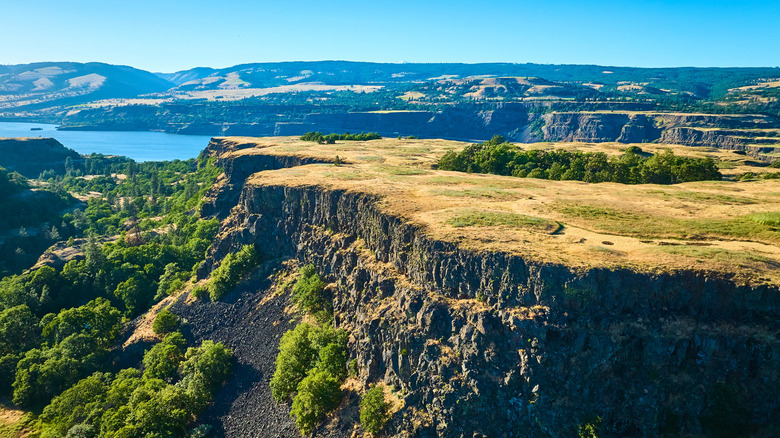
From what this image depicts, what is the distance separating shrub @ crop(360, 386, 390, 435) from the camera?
41.0 metres

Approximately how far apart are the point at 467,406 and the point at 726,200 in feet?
161

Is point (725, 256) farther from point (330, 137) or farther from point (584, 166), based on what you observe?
point (330, 137)

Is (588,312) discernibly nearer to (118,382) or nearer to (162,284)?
(118,382)

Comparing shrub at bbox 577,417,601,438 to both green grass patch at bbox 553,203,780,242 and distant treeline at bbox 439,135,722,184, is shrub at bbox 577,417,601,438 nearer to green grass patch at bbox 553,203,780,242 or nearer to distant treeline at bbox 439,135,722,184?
green grass patch at bbox 553,203,780,242

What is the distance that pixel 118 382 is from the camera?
2266 inches

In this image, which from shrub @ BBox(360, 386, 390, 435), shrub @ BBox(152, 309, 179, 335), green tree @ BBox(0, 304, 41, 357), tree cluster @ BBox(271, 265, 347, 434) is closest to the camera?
shrub @ BBox(360, 386, 390, 435)

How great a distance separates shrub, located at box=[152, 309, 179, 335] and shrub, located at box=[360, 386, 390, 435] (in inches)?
1593

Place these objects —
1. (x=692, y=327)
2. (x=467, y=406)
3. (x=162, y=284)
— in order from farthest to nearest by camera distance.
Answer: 1. (x=162, y=284)
2. (x=467, y=406)
3. (x=692, y=327)

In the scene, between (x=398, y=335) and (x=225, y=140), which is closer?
(x=398, y=335)

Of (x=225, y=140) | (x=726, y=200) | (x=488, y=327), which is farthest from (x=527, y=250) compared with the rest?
(x=225, y=140)

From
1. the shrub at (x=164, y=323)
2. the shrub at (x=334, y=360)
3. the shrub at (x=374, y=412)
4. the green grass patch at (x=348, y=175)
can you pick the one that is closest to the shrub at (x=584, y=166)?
the green grass patch at (x=348, y=175)

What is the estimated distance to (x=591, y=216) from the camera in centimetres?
5300

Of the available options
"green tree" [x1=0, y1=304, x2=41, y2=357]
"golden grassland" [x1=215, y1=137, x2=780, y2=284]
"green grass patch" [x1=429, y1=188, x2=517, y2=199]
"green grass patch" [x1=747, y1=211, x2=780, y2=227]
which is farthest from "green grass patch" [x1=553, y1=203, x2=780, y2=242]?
"green tree" [x1=0, y1=304, x2=41, y2=357]

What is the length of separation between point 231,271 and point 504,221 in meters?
47.2
